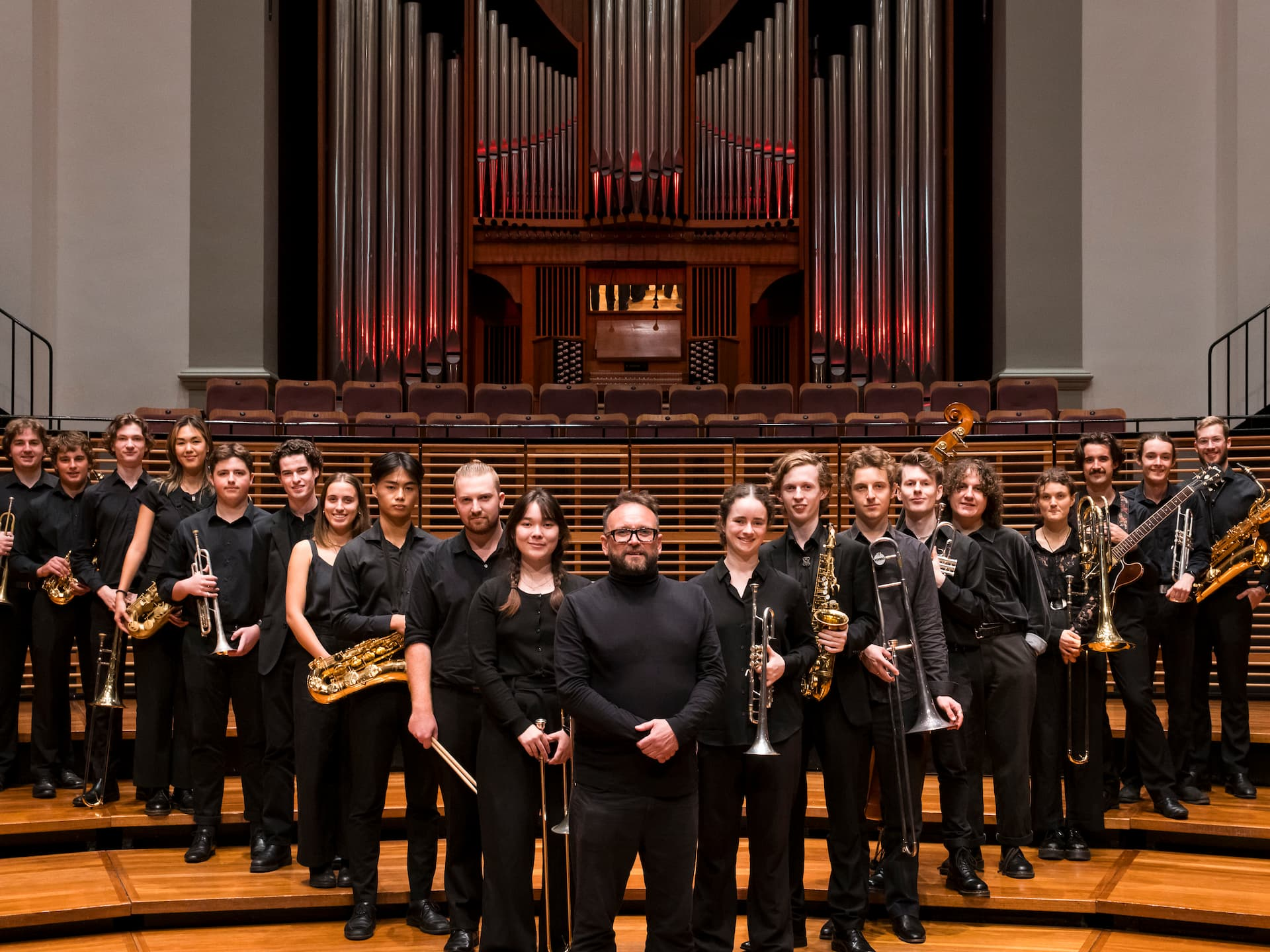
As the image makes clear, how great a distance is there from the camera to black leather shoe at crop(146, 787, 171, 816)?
5168 mm

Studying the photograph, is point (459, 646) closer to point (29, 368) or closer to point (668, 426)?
point (668, 426)

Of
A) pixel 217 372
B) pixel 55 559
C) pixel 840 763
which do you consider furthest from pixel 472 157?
pixel 840 763

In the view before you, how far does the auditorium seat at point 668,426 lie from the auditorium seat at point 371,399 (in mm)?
2313

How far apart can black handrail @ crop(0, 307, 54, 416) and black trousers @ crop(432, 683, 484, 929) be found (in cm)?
777

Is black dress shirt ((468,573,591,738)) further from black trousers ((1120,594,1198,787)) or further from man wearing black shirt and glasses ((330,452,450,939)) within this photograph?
black trousers ((1120,594,1198,787))

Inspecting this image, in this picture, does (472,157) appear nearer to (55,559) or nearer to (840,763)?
(55,559)

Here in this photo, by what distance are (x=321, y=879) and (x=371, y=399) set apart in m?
6.50

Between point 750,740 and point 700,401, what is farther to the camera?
point 700,401

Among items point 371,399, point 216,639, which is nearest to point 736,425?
point 371,399

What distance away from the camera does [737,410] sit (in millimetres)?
10570

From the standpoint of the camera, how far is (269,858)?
475 cm

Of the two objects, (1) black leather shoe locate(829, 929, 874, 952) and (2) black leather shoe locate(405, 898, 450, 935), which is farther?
(2) black leather shoe locate(405, 898, 450, 935)

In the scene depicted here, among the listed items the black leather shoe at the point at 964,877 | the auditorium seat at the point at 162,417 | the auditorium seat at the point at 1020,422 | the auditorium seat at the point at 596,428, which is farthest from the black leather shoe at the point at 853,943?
the auditorium seat at the point at 162,417

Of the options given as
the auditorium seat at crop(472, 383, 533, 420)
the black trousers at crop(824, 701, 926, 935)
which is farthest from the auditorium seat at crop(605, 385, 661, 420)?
the black trousers at crop(824, 701, 926, 935)
